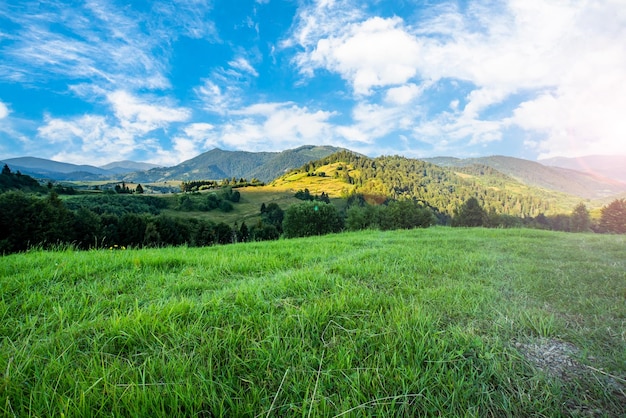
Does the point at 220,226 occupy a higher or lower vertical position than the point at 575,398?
lower

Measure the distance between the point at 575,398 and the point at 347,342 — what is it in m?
1.48

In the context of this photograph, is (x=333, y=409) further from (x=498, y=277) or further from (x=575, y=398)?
(x=498, y=277)

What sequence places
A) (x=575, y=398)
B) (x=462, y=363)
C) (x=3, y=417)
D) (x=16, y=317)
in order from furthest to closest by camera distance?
(x=16, y=317)
(x=462, y=363)
(x=575, y=398)
(x=3, y=417)

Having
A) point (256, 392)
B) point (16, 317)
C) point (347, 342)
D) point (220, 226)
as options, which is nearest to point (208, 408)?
point (256, 392)

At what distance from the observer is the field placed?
1634mm

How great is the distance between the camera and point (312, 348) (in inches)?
86.2

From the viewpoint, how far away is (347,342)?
2.26m

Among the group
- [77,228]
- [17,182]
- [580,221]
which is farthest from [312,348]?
[17,182]

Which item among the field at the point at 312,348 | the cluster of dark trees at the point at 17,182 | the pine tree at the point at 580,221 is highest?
the cluster of dark trees at the point at 17,182

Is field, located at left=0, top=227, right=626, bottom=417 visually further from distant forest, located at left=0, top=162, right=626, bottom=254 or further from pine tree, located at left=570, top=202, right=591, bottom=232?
pine tree, located at left=570, top=202, right=591, bottom=232

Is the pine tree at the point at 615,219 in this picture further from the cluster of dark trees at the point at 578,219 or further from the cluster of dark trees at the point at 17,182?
the cluster of dark trees at the point at 17,182

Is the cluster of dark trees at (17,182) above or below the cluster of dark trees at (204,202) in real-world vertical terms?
above

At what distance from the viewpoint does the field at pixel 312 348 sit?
163cm

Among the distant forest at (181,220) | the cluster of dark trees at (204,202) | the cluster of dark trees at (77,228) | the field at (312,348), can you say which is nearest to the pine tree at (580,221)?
the distant forest at (181,220)
